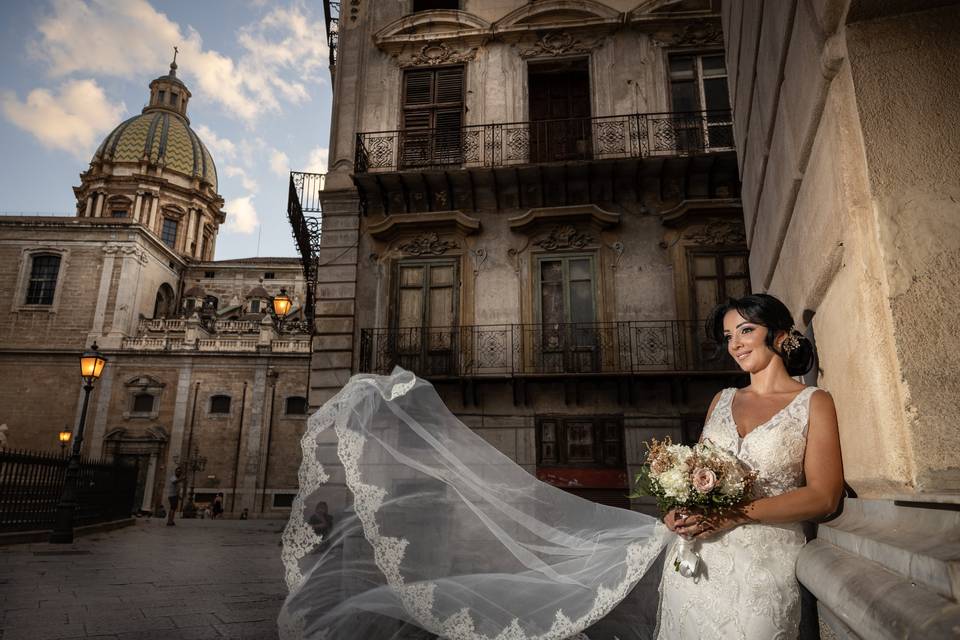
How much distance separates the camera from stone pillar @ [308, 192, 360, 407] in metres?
11.8

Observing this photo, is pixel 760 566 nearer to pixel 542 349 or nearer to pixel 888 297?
pixel 888 297

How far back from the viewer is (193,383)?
105 feet

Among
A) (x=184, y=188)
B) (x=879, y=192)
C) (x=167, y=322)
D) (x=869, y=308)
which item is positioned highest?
(x=184, y=188)

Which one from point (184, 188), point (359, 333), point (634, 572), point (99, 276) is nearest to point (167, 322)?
point (99, 276)

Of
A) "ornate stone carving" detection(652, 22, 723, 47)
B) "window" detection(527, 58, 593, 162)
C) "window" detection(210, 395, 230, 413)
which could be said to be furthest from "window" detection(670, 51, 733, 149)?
"window" detection(210, 395, 230, 413)

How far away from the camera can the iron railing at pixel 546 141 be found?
1201 centimetres

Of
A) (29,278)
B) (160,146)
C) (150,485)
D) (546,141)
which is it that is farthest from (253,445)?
(160,146)

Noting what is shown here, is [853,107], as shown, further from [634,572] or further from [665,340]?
[665,340]

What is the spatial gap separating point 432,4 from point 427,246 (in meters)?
5.87

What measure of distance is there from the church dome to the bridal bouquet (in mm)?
55432

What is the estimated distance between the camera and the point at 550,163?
454 inches

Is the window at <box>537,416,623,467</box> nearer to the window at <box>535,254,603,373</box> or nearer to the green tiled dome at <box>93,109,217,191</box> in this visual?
the window at <box>535,254,603,373</box>

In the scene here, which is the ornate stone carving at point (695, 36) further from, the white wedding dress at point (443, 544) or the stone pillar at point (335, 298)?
the white wedding dress at point (443, 544)

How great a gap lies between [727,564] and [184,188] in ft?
179
